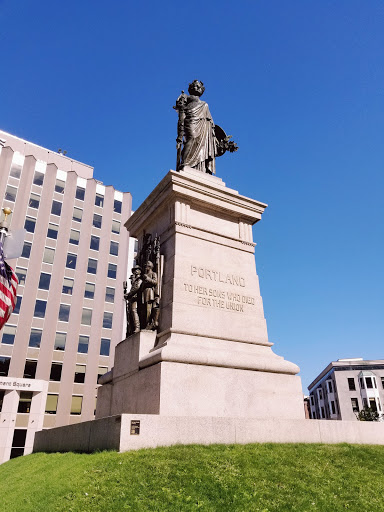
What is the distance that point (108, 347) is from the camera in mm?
52344

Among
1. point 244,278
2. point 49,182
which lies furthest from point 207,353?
point 49,182

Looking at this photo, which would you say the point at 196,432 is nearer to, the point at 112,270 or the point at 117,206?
the point at 112,270

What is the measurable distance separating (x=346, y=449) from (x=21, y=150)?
61.9m

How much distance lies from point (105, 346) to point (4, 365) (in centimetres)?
1188

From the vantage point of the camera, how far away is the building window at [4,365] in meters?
44.8

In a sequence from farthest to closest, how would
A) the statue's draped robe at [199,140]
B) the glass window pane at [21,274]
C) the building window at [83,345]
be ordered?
the building window at [83,345], the glass window pane at [21,274], the statue's draped robe at [199,140]

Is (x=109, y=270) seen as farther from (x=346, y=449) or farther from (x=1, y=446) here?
(x=346, y=449)

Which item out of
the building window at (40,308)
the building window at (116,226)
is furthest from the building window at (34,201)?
the building window at (40,308)

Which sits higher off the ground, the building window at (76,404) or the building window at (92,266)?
the building window at (92,266)

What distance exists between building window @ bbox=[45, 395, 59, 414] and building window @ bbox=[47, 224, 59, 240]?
65.9 ft

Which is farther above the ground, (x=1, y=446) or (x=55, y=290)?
(x=55, y=290)

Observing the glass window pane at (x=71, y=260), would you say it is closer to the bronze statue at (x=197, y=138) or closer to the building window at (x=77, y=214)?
the building window at (x=77, y=214)

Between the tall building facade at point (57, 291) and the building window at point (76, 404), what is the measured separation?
11 cm

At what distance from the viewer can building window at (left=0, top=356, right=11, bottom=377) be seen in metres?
44.8
